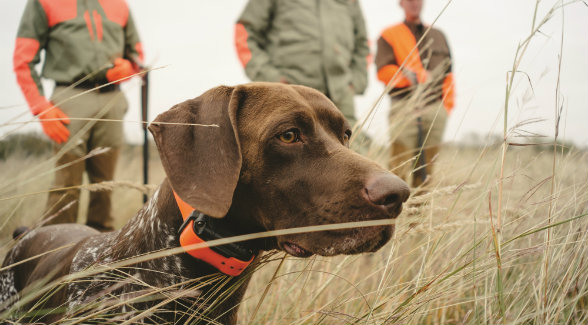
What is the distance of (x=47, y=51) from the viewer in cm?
416

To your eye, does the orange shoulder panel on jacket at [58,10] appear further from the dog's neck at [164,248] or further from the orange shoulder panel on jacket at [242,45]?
the dog's neck at [164,248]

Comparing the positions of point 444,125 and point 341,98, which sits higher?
point 341,98

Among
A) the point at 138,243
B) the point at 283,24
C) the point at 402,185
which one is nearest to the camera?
the point at 402,185

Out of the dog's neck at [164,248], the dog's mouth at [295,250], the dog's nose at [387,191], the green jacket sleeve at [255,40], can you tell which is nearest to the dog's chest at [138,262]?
the dog's neck at [164,248]

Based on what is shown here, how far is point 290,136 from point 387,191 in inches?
21.5

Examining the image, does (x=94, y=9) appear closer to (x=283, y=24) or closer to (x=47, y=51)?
(x=47, y=51)

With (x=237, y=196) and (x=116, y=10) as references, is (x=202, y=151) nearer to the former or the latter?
(x=237, y=196)

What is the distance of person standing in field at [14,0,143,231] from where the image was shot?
388 cm

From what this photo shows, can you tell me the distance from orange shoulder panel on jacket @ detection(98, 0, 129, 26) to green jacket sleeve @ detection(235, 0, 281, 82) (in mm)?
1200

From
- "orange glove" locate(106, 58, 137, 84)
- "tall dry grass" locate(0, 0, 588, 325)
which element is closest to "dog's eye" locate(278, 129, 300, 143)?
"tall dry grass" locate(0, 0, 588, 325)

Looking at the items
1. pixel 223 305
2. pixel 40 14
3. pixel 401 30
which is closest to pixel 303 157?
pixel 223 305

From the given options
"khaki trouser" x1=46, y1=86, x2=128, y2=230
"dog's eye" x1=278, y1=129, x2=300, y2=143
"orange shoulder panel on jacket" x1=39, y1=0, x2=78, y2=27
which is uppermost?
"orange shoulder panel on jacket" x1=39, y1=0, x2=78, y2=27

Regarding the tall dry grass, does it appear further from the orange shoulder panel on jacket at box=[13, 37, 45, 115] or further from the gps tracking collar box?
the orange shoulder panel on jacket at box=[13, 37, 45, 115]

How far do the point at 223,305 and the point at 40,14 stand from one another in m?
3.53
